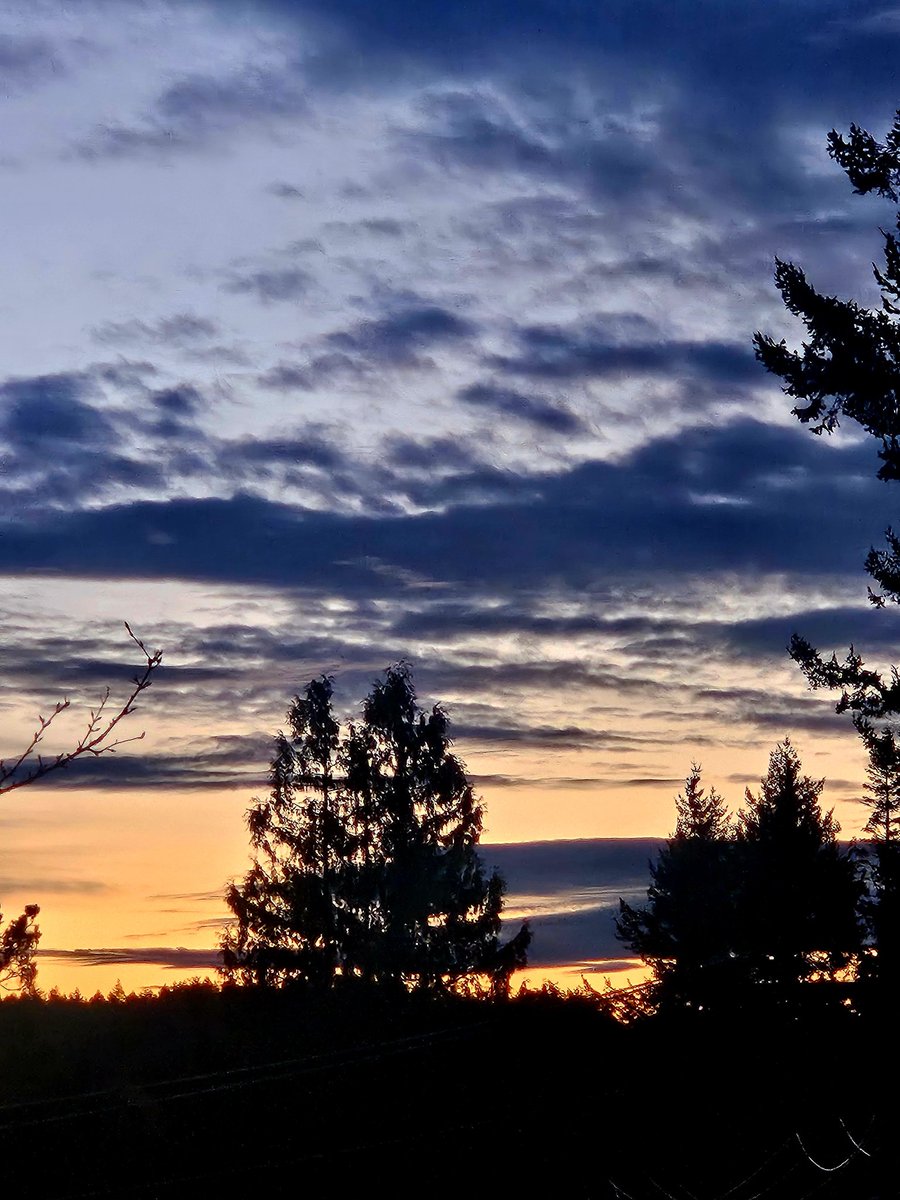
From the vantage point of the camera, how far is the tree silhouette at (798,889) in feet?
182

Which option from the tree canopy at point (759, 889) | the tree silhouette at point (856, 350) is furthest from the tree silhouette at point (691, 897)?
the tree silhouette at point (856, 350)

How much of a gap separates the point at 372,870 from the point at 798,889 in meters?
Answer: 24.2

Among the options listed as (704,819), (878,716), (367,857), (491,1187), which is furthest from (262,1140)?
(704,819)

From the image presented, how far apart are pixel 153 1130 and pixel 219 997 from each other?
44.3 ft

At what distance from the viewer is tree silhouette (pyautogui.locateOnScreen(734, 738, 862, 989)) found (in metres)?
55.4

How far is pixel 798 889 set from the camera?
5688 centimetres

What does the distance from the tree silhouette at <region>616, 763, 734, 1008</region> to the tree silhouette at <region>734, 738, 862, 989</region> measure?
331 cm

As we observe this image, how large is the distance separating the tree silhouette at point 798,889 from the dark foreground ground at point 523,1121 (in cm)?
3151

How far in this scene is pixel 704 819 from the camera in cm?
7562

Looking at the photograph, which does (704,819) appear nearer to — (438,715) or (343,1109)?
(438,715)

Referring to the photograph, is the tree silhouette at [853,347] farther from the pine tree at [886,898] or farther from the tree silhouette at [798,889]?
the tree silhouette at [798,889]

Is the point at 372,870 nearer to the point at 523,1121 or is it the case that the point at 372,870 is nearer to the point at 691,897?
the point at 523,1121

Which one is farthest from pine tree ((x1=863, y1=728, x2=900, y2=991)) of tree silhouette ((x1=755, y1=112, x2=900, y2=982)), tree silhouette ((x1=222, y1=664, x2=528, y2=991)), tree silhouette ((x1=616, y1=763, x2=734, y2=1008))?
tree silhouette ((x1=616, y1=763, x2=734, y2=1008))

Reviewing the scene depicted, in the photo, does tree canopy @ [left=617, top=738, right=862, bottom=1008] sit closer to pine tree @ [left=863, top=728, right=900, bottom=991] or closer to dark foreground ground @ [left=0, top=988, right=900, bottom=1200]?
pine tree @ [left=863, top=728, right=900, bottom=991]
